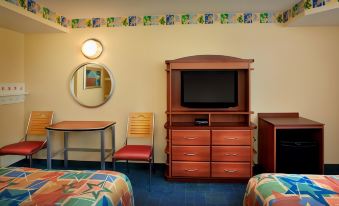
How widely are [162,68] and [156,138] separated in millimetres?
998

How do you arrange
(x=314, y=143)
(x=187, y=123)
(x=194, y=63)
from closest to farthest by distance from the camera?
(x=314, y=143)
(x=194, y=63)
(x=187, y=123)

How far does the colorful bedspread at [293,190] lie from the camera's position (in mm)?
1353

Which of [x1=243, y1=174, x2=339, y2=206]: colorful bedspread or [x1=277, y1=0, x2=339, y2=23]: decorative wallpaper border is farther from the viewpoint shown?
[x1=277, y1=0, x2=339, y2=23]: decorative wallpaper border

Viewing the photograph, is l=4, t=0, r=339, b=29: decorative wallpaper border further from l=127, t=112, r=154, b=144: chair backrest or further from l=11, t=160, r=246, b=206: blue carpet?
l=11, t=160, r=246, b=206: blue carpet

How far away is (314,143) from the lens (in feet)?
9.06

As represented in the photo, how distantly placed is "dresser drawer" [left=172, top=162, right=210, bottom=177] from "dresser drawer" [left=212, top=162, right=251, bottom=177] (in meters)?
0.10

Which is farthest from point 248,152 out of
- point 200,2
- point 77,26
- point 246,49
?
point 77,26

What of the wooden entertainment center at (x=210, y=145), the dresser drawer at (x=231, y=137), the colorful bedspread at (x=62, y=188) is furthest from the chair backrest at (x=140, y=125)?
the colorful bedspread at (x=62, y=188)

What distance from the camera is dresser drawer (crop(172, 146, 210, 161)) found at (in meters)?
2.87

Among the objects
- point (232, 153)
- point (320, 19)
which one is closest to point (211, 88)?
point (232, 153)

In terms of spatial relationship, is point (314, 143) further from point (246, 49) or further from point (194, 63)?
point (194, 63)

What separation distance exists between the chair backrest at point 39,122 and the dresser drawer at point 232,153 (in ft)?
7.84

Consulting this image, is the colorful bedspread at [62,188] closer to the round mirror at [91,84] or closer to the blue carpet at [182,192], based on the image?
the blue carpet at [182,192]

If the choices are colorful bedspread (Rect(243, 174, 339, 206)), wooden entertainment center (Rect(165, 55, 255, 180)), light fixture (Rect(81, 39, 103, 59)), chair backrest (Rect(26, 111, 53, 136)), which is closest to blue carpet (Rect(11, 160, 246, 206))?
wooden entertainment center (Rect(165, 55, 255, 180))
